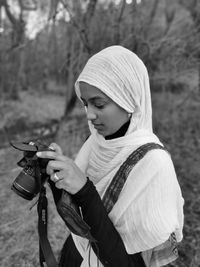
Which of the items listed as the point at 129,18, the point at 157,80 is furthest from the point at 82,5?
the point at 157,80

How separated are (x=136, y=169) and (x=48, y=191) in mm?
2965

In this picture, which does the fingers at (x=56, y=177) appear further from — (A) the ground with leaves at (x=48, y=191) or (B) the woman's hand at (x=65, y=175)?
(A) the ground with leaves at (x=48, y=191)

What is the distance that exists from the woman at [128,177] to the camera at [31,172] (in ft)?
0.25

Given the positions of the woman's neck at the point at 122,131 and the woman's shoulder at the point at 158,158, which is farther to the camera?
the woman's neck at the point at 122,131

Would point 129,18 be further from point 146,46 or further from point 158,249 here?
point 158,249

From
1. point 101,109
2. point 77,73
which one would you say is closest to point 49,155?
point 101,109

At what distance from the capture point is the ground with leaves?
110 inches

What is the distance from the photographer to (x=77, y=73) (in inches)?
166

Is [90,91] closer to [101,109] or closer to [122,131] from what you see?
[101,109]

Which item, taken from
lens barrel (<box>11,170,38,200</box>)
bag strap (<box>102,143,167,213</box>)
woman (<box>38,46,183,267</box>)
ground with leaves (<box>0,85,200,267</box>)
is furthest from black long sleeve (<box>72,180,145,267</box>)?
ground with leaves (<box>0,85,200,267</box>)

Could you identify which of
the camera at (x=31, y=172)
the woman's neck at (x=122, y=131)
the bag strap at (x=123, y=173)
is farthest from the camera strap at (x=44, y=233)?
the woman's neck at (x=122, y=131)

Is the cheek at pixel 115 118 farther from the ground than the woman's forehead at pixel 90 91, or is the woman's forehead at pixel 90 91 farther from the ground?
the woman's forehead at pixel 90 91

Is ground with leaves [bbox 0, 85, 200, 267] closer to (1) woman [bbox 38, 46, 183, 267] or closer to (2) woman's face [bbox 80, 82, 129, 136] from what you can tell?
(1) woman [bbox 38, 46, 183, 267]

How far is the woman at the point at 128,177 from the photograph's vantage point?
974mm
